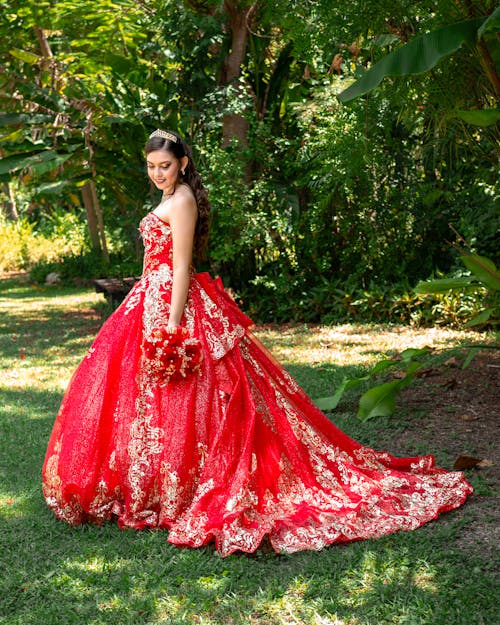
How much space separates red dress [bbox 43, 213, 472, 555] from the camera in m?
3.20

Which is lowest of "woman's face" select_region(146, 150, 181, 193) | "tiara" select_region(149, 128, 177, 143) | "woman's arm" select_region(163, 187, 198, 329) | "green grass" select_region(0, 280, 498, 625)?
"green grass" select_region(0, 280, 498, 625)

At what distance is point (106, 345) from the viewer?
359 cm

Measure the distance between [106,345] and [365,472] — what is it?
134 cm

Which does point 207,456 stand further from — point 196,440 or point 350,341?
point 350,341

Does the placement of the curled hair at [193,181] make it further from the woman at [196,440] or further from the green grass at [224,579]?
the green grass at [224,579]

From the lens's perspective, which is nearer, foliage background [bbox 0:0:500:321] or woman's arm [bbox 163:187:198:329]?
woman's arm [bbox 163:187:198:329]

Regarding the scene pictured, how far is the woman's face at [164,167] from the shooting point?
3.58 m

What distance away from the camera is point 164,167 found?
11.8ft

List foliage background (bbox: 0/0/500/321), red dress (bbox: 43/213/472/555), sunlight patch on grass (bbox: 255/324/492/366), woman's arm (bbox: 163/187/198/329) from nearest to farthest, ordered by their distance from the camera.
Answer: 1. red dress (bbox: 43/213/472/555)
2. woman's arm (bbox: 163/187/198/329)
3. sunlight patch on grass (bbox: 255/324/492/366)
4. foliage background (bbox: 0/0/500/321)

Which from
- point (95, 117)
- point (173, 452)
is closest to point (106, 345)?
point (173, 452)

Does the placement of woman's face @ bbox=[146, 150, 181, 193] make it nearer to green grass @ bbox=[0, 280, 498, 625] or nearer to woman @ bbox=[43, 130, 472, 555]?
woman @ bbox=[43, 130, 472, 555]

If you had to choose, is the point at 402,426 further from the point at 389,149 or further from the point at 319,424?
the point at 389,149

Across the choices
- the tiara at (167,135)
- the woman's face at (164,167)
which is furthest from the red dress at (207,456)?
the tiara at (167,135)

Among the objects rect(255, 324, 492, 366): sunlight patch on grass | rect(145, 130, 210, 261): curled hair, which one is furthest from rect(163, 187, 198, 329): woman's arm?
rect(255, 324, 492, 366): sunlight patch on grass
